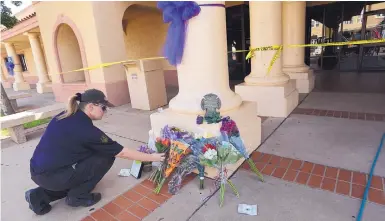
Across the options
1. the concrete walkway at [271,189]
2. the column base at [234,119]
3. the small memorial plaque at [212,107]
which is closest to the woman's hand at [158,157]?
the concrete walkway at [271,189]

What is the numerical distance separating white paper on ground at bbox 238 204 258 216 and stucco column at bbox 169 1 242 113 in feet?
3.69

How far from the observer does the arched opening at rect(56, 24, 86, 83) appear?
804 centimetres

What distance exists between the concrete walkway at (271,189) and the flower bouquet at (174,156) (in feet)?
0.70

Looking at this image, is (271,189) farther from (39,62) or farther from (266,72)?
(39,62)

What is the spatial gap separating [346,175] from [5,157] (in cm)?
474

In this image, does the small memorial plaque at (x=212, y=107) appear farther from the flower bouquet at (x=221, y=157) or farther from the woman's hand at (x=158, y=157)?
the woman's hand at (x=158, y=157)

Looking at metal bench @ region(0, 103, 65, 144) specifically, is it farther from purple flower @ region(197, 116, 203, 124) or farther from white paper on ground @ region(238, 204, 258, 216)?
white paper on ground @ region(238, 204, 258, 216)

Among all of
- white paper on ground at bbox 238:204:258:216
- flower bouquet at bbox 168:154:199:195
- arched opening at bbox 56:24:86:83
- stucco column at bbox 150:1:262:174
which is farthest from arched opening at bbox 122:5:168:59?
white paper on ground at bbox 238:204:258:216

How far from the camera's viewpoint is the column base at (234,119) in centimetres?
267

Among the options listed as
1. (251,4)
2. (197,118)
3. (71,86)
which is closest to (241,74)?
(251,4)

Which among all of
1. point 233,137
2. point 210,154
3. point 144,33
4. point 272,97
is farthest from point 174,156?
point 144,33

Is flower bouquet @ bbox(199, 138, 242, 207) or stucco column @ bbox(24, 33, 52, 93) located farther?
stucco column @ bbox(24, 33, 52, 93)

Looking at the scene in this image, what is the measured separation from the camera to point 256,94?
15.5ft

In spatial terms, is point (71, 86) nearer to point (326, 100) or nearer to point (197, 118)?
point (197, 118)
